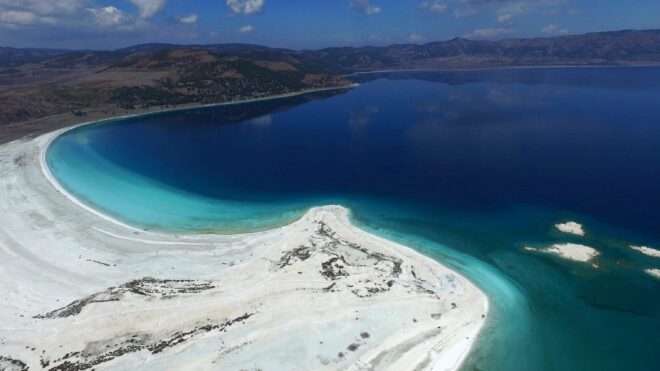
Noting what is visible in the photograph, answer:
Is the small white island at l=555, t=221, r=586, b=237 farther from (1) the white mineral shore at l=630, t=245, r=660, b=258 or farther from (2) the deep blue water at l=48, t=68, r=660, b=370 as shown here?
(1) the white mineral shore at l=630, t=245, r=660, b=258

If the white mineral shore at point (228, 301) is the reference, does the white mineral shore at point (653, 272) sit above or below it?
below

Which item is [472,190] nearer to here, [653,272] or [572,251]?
[572,251]

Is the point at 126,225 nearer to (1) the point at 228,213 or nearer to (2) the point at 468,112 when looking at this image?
(1) the point at 228,213

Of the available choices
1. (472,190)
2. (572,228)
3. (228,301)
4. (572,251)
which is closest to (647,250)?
(572,228)

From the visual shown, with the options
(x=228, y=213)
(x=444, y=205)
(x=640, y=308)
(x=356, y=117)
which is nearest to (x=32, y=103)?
(x=356, y=117)

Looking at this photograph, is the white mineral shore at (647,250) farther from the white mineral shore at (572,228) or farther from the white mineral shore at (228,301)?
the white mineral shore at (228,301)

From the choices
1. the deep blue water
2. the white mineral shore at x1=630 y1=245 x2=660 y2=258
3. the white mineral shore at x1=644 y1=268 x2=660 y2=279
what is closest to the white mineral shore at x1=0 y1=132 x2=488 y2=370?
the deep blue water

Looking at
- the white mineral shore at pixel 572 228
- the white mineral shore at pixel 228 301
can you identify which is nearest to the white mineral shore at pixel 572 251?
the white mineral shore at pixel 572 228
